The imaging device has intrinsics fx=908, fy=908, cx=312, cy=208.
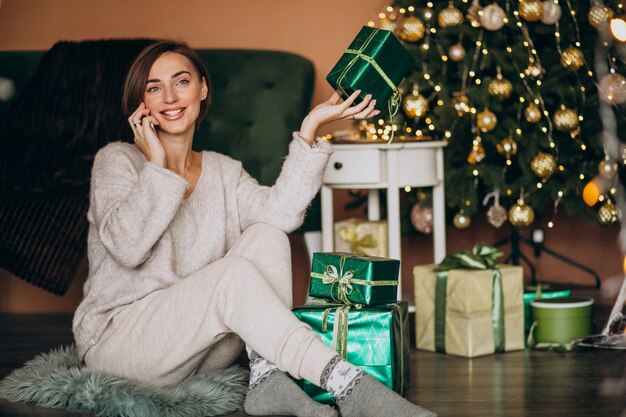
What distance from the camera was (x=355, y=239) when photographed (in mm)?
3041

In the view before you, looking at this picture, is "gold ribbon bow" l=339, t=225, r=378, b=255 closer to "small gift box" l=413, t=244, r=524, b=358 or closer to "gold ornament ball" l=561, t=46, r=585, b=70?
"small gift box" l=413, t=244, r=524, b=358

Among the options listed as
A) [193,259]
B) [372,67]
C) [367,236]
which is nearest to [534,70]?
[367,236]

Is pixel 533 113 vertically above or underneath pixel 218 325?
above

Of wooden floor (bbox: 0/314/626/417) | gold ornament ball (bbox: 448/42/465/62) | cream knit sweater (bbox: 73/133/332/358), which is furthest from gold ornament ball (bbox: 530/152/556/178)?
cream knit sweater (bbox: 73/133/332/358)

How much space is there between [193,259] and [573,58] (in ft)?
5.16

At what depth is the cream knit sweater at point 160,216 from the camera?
6.64 feet

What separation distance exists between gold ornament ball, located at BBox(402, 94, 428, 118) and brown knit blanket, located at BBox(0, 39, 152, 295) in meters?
0.97

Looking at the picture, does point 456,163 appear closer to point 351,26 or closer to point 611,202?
point 611,202

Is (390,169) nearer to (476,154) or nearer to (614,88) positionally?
(476,154)

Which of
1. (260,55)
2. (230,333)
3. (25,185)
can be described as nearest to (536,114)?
(260,55)

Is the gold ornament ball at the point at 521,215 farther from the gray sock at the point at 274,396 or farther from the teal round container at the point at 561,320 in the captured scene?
the gray sock at the point at 274,396

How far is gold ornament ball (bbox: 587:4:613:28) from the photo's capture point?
3107 mm

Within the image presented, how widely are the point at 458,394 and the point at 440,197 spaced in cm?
105

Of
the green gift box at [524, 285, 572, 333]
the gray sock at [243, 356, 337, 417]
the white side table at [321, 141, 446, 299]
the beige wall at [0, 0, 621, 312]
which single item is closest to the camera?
the gray sock at [243, 356, 337, 417]
